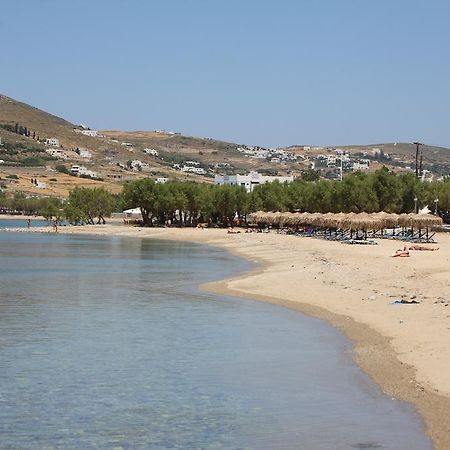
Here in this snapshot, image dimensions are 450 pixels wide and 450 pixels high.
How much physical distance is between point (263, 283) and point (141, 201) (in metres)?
70.0

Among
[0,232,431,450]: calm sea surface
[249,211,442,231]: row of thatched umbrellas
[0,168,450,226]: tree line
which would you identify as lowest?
[0,232,431,450]: calm sea surface

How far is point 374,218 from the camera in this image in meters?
64.0

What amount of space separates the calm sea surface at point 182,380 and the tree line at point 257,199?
5302 cm

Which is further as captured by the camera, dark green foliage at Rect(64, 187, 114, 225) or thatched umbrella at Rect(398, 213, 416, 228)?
dark green foliage at Rect(64, 187, 114, 225)

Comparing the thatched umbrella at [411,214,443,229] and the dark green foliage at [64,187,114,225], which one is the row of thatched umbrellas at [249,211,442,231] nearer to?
the thatched umbrella at [411,214,443,229]

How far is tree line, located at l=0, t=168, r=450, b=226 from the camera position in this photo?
265 ft

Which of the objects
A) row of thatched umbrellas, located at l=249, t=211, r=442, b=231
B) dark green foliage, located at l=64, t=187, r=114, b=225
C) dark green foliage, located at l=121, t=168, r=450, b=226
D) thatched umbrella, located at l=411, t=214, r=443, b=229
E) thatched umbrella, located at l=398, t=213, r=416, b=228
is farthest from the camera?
dark green foliage, located at l=64, t=187, r=114, b=225

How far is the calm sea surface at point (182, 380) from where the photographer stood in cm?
1230

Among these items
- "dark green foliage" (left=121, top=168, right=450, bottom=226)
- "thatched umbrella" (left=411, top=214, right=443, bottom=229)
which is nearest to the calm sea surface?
"thatched umbrella" (left=411, top=214, right=443, bottom=229)

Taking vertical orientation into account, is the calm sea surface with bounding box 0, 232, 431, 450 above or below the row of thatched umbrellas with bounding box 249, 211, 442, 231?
below

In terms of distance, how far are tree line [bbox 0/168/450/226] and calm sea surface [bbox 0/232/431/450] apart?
53021 mm

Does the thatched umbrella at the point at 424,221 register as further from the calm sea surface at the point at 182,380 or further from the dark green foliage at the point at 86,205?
the dark green foliage at the point at 86,205

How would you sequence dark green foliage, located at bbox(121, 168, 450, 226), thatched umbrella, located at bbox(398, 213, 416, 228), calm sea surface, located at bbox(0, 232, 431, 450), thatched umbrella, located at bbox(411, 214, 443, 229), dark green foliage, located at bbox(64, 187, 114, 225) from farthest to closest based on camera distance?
1. dark green foliage, located at bbox(64, 187, 114, 225)
2. dark green foliage, located at bbox(121, 168, 450, 226)
3. thatched umbrella, located at bbox(398, 213, 416, 228)
4. thatched umbrella, located at bbox(411, 214, 443, 229)
5. calm sea surface, located at bbox(0, 232, 431, 450)

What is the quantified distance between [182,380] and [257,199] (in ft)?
266
